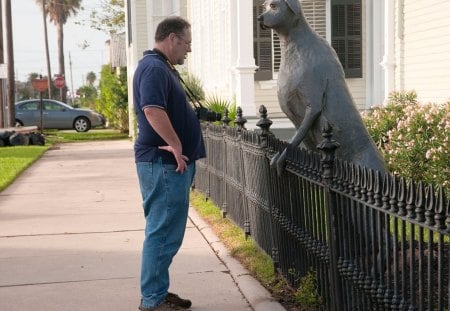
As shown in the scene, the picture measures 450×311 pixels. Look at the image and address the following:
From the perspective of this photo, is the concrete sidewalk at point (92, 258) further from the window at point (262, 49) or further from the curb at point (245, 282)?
the window at point (262, 49)

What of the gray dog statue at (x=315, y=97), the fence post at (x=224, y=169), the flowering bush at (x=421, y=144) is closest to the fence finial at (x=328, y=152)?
the gray dog statue at (x=315, y=97)

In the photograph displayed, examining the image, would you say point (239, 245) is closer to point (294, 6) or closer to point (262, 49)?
point (294, 6)

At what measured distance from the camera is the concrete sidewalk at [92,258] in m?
5.68

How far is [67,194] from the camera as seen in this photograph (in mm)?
12039

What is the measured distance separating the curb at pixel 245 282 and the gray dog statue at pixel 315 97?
956 mm

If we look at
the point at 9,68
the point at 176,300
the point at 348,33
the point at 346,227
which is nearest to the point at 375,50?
the point at 348,33

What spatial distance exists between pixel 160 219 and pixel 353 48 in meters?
11.4

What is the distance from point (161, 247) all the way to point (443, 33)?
26.1 feet

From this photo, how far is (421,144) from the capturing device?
9.07 meters

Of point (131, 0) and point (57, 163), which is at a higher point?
point (131, 0)

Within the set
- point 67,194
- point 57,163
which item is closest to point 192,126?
point 67,194

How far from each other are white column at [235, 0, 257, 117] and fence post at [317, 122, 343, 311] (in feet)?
32.8

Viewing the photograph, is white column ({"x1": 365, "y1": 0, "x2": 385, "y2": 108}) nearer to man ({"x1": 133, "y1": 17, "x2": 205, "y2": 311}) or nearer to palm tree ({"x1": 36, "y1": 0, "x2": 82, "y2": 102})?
man ({"x1": 133, "y1": 17, "x2": 205, "y2": 311})

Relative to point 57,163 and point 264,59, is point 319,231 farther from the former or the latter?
point 57,163
